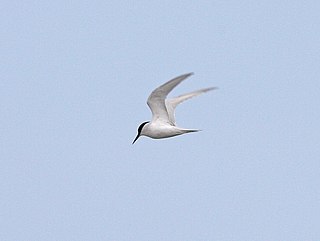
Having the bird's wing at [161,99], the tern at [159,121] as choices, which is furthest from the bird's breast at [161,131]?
the bird's wing at [161,99]

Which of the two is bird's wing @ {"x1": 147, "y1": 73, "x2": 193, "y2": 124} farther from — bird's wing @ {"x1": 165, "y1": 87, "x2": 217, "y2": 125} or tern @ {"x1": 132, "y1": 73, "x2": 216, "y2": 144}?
bird's wing @ {"x1": 165, "y1": 87, "x2": 217, "y2": 125}

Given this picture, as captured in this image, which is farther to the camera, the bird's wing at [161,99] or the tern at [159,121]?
the tern at [159,121]

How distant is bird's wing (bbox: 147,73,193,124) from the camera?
79.2ft

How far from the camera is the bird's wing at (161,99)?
24142mm

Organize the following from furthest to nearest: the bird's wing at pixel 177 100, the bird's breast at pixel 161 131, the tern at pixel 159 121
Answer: the bird's wing at pixel 177 100, the bird's breast at pixel 161 131, the tern at pixel 159 121

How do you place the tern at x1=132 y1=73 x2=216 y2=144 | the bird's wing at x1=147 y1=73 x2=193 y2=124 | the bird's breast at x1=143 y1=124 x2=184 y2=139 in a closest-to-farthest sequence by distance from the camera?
1. the bird's wing at x1=147 y1=73 x2=193 y2=124
2. the tern at x1=132 y1=73 x2=216 y2=144
3. the bird's breast at x1=143 y1=124 x2=184 y2=139

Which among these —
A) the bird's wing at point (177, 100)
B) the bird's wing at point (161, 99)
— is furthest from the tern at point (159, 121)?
the bird's wing at point (177, 100)

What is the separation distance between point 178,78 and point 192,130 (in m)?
2.04

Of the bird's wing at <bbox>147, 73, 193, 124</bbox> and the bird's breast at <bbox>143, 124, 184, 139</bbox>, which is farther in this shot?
the bird's breast at <bbox>143, 124, 184, 139</bbox>

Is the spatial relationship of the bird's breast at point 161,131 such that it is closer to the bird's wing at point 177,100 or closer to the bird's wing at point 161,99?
the bird's wing at point 161,99

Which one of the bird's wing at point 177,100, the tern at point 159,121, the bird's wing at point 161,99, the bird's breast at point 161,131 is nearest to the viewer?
the bird's wing at point 161,99

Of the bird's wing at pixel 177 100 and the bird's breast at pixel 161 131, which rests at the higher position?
the bird's wing at pixel 177 100

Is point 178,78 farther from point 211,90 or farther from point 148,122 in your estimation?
point 211,90

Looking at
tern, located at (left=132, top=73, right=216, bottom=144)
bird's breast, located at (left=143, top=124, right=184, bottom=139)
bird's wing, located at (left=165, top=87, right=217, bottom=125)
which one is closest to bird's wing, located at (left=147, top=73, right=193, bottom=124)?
tern, located at (left=132, top=73, right=216, bottom=144)
